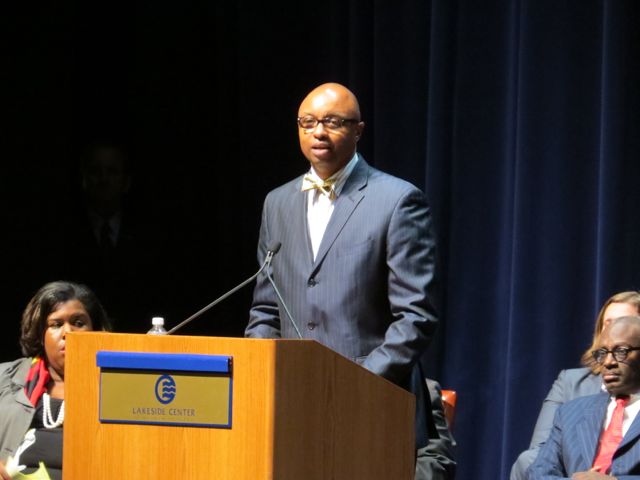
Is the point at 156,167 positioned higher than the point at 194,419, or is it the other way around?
the point at 156,167

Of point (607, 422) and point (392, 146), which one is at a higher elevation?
point (392, 146)

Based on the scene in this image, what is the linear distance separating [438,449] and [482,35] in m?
1.81

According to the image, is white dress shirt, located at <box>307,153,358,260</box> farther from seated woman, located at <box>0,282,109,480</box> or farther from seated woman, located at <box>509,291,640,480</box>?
seated woman, located at <box>509,291,640,480</box>

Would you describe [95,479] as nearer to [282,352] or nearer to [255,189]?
[282,352]

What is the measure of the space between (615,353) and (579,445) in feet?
0.91

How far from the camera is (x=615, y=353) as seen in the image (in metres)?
3.43

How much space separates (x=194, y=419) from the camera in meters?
1.95

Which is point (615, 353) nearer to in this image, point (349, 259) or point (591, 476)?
point (591, 476)

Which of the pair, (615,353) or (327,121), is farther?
(615,353)

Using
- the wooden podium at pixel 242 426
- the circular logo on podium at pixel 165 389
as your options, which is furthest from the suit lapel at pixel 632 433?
the circular logo on podium at pixel 165 389

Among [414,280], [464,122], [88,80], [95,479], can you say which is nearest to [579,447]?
[414,280]

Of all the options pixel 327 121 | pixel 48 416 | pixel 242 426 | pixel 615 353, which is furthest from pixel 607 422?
pixel 242 426

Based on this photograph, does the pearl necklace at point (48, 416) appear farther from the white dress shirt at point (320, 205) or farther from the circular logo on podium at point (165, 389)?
the circular logo on podium at point (165, 389)

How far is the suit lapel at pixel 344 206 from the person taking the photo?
2.84 metres
